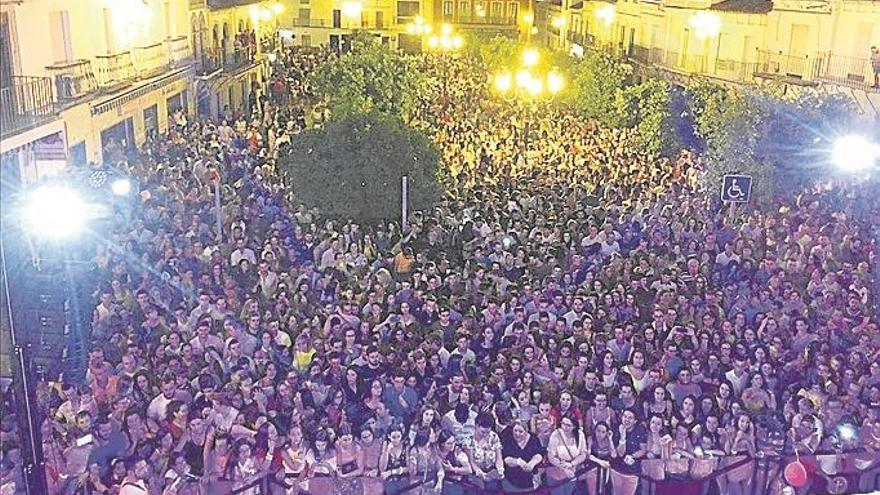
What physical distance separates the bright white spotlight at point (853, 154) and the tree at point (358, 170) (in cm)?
776

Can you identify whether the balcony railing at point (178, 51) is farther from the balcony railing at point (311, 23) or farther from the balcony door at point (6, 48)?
the balcony railing at point (311, 23)

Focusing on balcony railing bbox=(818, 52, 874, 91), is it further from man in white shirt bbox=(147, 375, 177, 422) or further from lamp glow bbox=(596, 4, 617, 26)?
man in white shirt bbox=(147, 375, 177, 422)

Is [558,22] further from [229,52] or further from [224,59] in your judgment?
[224,59]

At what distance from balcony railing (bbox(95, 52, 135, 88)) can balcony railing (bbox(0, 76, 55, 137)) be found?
3208 mm

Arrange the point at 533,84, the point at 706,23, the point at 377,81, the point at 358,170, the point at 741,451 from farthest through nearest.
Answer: the point at 706,23 < the point at 377,81 < the point at 533,84 < the point at 358,170 < the point at 741,451

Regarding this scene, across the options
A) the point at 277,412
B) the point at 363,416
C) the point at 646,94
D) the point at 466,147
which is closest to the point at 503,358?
the point at 363,416

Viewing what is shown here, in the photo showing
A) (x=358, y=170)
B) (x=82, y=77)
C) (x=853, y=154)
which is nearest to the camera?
(x=358, y=170)

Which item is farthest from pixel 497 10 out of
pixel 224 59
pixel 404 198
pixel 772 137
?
pixel 404 198

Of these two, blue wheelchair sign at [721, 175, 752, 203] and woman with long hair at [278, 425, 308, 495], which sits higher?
blue wheelchair sign at [721, 175, 752, 203]

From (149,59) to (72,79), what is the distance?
6.29 metres

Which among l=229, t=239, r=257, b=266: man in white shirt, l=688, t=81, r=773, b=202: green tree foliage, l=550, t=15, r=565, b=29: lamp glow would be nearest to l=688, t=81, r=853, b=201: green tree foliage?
l=688, t=81, r=773, b=202: green tree foliage

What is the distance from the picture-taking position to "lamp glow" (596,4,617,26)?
134 feet

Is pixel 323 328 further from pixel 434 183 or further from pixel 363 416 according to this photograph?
pixel 434 183

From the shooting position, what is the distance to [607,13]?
41.0 metres
